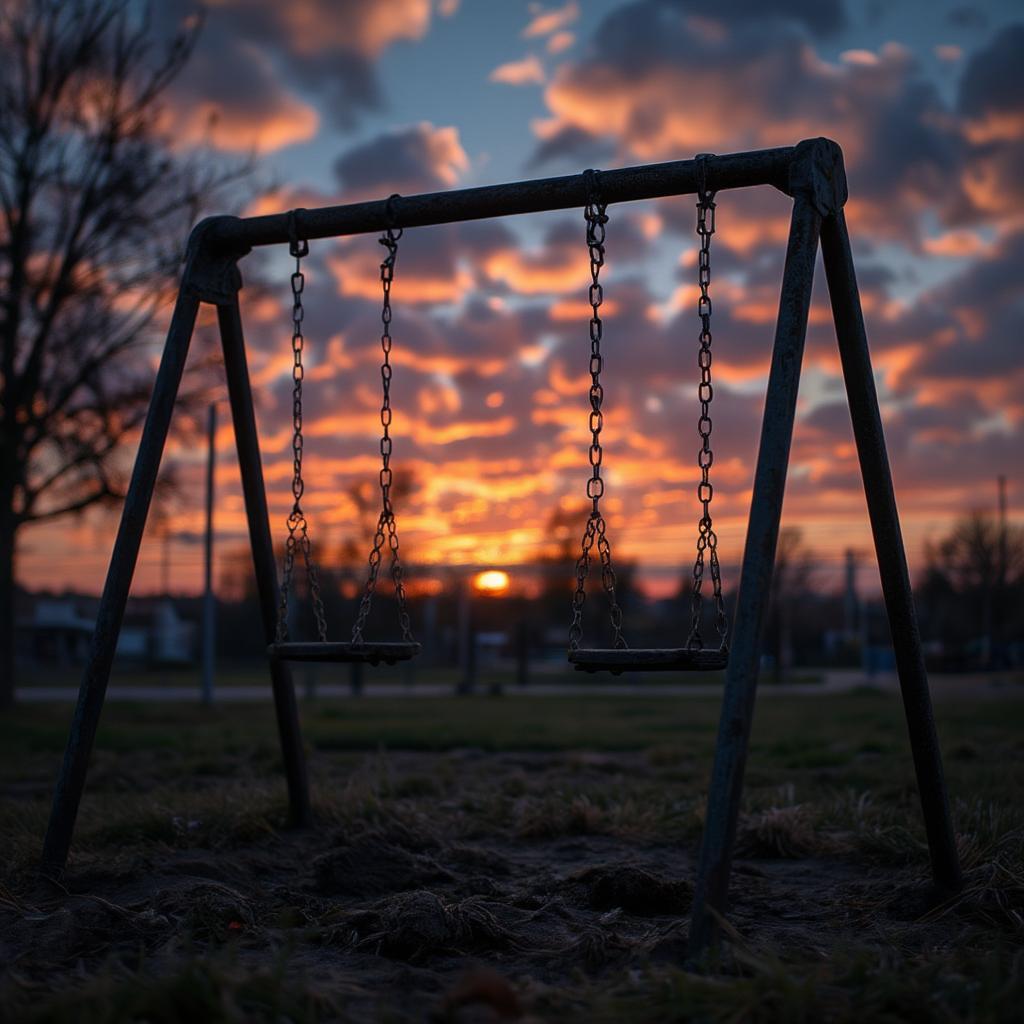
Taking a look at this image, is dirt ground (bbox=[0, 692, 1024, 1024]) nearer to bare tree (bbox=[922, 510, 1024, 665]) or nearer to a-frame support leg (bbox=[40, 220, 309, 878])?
a-frame support leg (bbox=[40, 220, 309, 878])

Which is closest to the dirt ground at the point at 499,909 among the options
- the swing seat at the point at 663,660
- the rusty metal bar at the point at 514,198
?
the swing seat at the point at 663,660

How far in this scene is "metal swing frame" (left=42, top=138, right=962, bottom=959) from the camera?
2.96m

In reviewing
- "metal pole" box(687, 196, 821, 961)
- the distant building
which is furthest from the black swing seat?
the distant building

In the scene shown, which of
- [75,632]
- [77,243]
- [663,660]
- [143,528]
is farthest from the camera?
[75,632]

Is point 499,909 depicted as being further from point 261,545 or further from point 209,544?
point 209,544

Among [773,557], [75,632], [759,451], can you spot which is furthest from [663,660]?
[75,632]

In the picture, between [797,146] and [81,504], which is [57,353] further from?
[797,146]

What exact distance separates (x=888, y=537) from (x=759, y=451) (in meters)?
1.05

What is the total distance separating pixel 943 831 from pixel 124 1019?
8.97ft

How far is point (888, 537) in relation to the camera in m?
3.92

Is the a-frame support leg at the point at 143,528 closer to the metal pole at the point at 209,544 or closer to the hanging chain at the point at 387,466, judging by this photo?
the hanging chain at the point at 387,466

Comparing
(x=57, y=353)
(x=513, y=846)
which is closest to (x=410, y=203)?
(x=513, y=846)

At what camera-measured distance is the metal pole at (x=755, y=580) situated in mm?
2832

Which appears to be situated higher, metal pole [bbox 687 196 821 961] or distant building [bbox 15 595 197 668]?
metal pole [bbox 687 196 821 961]
